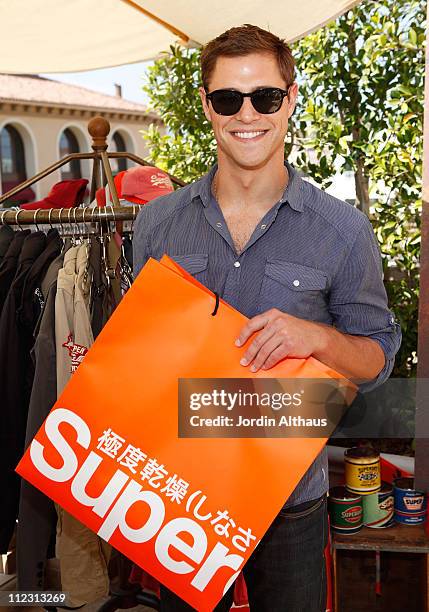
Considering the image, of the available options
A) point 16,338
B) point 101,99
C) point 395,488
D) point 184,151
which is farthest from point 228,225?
point 101,99

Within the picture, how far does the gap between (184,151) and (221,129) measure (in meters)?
3.30

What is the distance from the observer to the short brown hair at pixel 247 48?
141cm

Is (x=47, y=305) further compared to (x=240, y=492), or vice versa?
(x=47, y=305)

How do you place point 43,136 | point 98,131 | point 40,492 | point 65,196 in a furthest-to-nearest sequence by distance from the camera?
1. point 43,136
2. point 65,196
3. point 98,131
4. point 40,492

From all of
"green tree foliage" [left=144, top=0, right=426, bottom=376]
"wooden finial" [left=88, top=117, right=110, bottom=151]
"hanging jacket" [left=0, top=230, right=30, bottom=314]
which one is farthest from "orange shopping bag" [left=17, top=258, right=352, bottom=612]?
"green tree foliage" [left=144, top=0, right=426, bottom=376]

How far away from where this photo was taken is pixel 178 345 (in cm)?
137

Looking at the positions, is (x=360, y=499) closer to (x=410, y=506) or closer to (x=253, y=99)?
A: (x=410, y=506)

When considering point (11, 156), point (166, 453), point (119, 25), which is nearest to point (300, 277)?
point (166, 453)

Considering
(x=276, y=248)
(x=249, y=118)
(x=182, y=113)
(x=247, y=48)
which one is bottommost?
(x=276, y=248)

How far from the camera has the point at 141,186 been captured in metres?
2.69

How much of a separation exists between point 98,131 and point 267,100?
1.51 meters

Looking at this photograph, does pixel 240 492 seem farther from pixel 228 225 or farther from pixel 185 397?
pixel 228 225

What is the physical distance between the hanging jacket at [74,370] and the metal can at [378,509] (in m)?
0.90

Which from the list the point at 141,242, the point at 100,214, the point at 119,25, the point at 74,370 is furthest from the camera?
the point at 119,25
